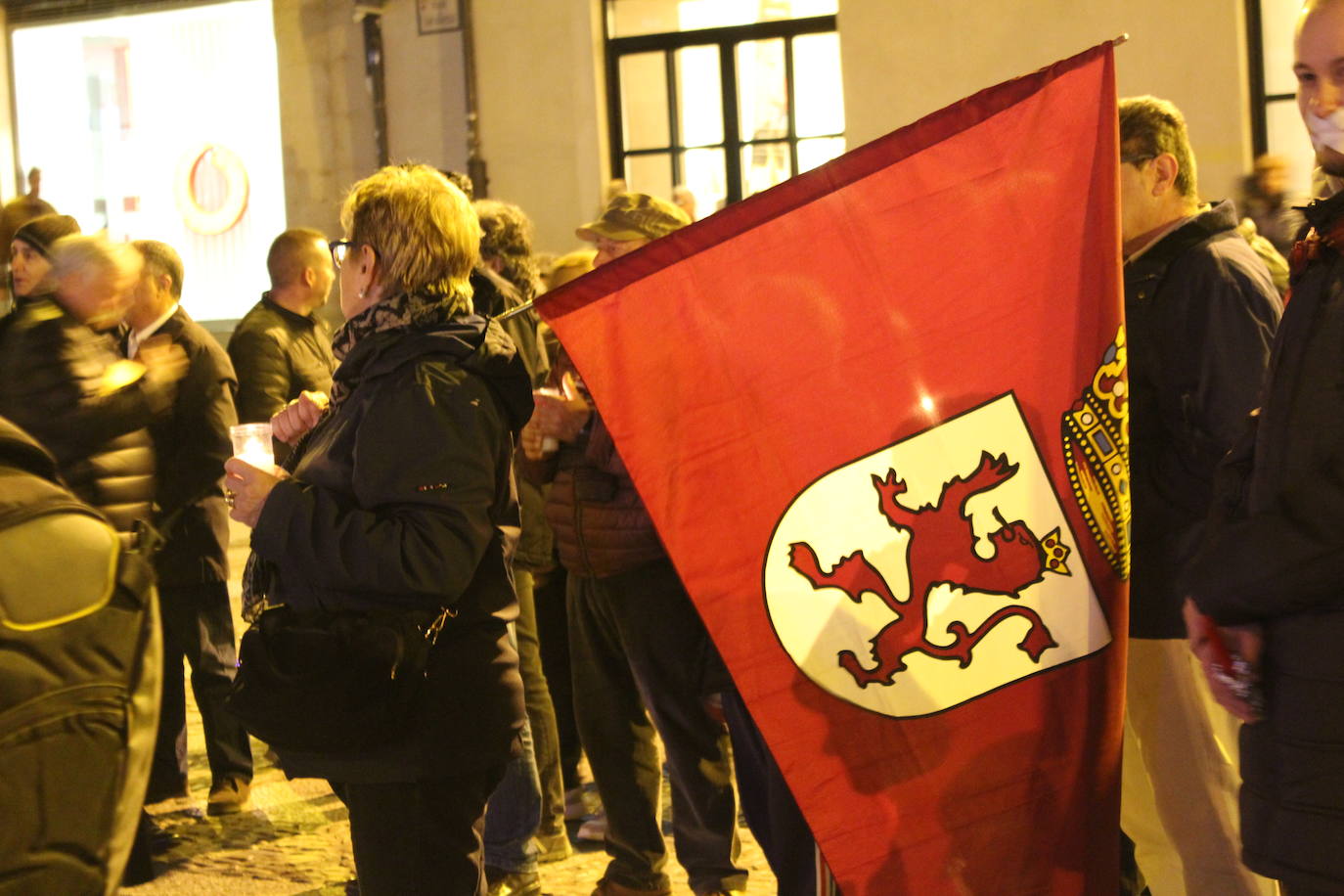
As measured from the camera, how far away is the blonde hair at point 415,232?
11.1 feet

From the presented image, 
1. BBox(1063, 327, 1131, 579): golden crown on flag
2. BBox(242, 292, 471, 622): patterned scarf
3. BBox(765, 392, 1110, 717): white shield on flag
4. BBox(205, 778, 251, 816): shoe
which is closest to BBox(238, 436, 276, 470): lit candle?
BBox(242, 292, 471, 622): patterned scarf

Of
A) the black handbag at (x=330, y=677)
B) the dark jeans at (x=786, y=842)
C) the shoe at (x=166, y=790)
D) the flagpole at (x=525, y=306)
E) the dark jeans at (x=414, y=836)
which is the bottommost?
the shoe at (x=166, y=790)

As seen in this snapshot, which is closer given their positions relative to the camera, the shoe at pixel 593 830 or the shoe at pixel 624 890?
the shoe at pixel 624 890

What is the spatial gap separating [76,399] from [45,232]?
100 cm

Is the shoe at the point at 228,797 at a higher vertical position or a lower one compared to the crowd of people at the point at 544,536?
lower

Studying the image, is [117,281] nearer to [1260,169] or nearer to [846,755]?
[846,755]

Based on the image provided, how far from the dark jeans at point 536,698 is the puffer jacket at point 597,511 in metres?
0.47

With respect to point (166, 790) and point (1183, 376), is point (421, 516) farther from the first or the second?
point (166, 790)

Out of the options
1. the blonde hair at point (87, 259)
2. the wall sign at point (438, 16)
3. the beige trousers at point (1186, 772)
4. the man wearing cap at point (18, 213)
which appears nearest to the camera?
the beige trousers at point (1186, 772)

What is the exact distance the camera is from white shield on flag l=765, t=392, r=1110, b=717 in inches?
122

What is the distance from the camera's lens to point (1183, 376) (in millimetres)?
3670

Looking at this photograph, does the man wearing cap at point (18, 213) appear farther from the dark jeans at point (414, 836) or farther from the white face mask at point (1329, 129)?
the white face mask at point (1329, 129)

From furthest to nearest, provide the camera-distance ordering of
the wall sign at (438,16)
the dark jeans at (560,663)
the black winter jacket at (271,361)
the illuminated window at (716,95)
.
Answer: the wall sign at (438,16) → the illuminated window at (716,95) → the black winter jacket at (271,361) → the dark jeans at (560,663)

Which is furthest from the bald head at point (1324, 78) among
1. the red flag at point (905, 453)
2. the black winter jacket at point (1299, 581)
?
the red flag at point (905, 453)
